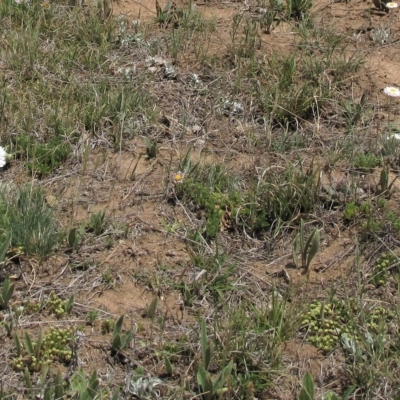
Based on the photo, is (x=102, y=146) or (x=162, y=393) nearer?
(x=162, y=393)

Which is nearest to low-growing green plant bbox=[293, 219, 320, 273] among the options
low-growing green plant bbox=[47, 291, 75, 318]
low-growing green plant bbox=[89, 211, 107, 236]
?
low-growing green plant bbox=[89, 211, 107, 236]

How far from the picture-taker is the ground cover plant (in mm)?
3035

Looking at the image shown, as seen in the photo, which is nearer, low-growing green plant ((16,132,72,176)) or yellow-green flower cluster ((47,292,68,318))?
yellow-green flower cluster ((47,292,68,318))

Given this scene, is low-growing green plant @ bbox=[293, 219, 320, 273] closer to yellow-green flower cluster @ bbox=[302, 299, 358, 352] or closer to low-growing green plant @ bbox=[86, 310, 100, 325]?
yellow-green flower cluster @ bbox=[302, 299, 358, 352]

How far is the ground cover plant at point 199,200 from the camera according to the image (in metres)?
3.04

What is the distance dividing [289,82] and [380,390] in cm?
210

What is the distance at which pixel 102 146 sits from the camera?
4156mm

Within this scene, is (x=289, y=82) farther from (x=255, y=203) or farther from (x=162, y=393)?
(x=162, y=393)

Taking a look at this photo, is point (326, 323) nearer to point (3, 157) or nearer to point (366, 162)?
point (366, 162)

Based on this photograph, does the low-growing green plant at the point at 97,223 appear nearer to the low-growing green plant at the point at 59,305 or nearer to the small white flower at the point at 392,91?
the low-growing green plant at the point at 59,305

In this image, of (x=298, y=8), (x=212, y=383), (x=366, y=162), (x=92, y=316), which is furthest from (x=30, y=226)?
(x=298, y=8)

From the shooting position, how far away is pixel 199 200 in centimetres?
377

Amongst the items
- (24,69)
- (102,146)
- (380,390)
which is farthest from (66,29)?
(380,390)

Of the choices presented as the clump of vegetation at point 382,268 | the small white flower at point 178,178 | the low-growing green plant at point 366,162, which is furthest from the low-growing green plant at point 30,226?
the low-growing green plant at point 366,162
